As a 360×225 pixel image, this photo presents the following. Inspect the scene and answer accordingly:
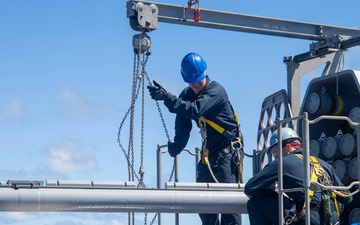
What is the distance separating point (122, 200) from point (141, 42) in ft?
11.4

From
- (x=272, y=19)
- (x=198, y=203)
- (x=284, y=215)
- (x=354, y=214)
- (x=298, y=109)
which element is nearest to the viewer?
(x=284, y=215)

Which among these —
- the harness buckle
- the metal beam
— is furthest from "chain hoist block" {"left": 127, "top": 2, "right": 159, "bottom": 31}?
the harness buckle

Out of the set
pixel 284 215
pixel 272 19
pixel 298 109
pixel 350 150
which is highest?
pixel 272 19

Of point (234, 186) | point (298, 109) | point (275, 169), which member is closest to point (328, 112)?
point (298, 109)

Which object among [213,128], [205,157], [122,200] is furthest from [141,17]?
[122,200]

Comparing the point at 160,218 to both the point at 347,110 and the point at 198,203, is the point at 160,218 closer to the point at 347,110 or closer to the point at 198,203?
the point at 198,203

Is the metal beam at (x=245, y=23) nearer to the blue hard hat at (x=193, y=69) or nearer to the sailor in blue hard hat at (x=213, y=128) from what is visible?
the blue hard hat at (x=193, y=69)

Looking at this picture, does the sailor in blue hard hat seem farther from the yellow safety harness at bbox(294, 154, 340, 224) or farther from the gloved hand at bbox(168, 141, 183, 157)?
the yellow safety harness at bbox(294, 154, 340, 224)

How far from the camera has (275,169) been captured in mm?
8117

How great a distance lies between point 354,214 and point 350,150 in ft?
2.55

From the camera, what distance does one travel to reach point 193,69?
9.87 metres

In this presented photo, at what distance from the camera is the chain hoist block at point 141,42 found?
11.5 metres

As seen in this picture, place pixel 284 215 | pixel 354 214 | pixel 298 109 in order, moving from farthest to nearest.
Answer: pixel 298 109 → pixel 354 214 → pixel 284 215

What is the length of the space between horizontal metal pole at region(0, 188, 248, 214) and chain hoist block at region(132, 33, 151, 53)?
3100mm
